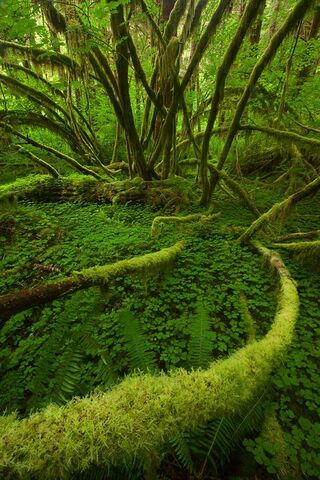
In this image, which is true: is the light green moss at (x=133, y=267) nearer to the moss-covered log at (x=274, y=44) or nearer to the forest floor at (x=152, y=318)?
the forest floor at (x=152, y=318)

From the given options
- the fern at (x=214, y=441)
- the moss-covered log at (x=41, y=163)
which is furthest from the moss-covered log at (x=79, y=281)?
the moss-covered log at (x=41, y=163)

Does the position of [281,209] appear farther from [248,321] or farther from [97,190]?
[97,190]

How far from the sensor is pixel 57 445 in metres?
1.03

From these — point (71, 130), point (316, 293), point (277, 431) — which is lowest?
point (277, 431)

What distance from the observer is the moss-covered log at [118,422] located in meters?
1.01

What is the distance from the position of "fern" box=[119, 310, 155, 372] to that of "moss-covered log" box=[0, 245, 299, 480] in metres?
0.91

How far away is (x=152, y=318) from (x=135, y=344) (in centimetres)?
50

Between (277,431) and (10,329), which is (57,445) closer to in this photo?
(277,431)

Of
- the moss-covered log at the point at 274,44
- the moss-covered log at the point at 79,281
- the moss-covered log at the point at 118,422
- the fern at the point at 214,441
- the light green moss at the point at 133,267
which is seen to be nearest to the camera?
the moss-covered log at the point at 118,422

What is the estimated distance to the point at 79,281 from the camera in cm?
234

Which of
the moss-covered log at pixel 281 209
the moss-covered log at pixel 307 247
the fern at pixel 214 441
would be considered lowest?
the fern at pixel 214 441

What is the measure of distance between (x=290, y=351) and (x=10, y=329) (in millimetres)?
2809

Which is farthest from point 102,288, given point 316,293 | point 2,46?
point 2,46

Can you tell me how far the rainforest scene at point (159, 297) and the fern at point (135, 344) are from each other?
0.03 feet
